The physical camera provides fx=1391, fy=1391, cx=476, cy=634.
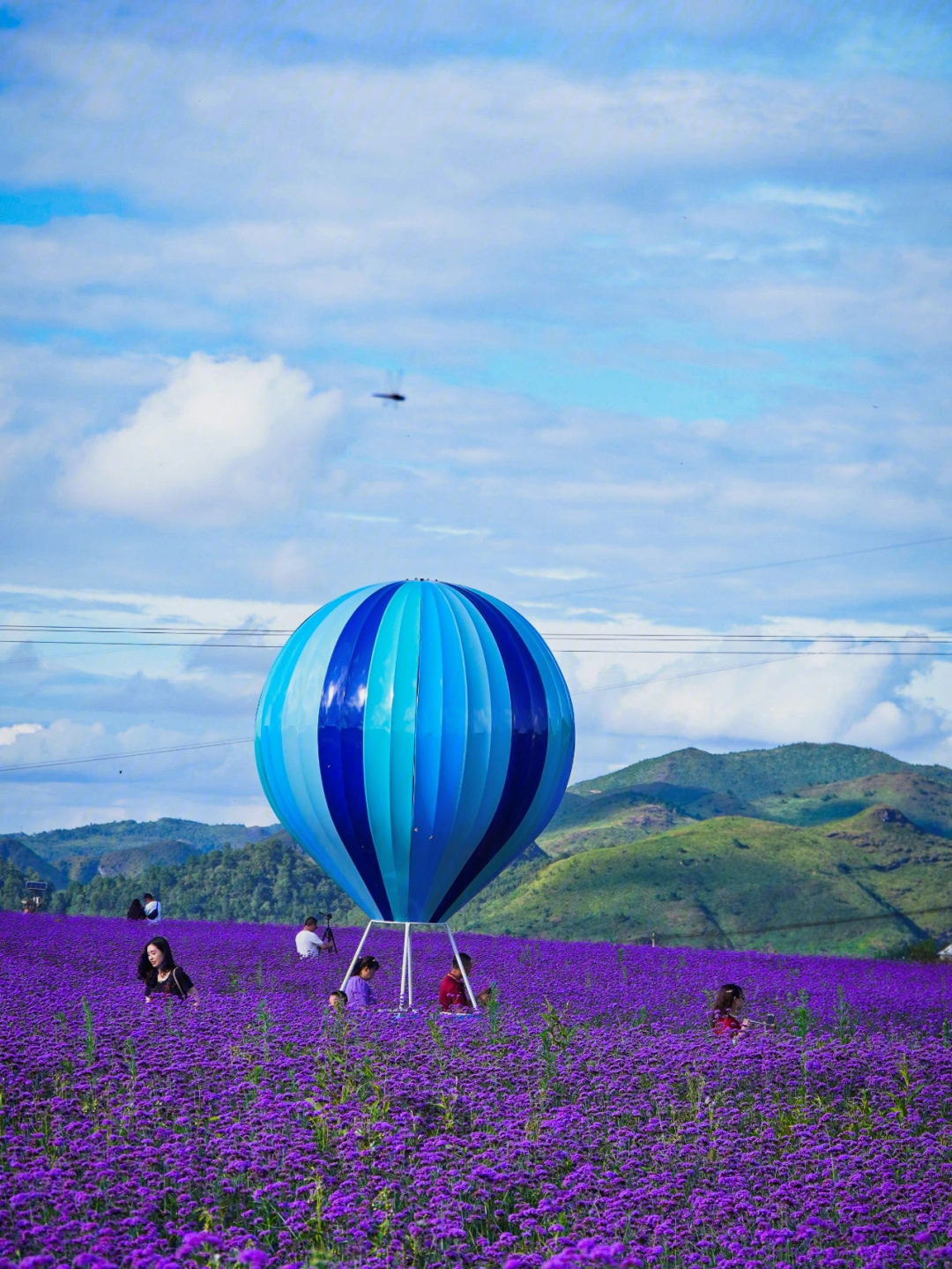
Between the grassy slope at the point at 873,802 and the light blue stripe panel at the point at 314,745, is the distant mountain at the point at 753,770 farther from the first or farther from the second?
the light blue stripe panel at the point at 314,745

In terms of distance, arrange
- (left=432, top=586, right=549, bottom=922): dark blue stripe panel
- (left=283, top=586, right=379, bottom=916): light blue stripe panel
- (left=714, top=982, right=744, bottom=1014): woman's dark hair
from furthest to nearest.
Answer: (left=432, top=586, right=549, bottom=922): dark blue stripe panel → (left=283, top=586, right=379, bottom=916): light blue stripe panel → (left=714, top=982, right=744, bottom=1014): woman's dark hair

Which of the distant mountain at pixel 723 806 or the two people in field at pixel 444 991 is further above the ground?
the distant mountain at pixel 723 806

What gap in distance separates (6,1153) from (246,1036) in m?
3.07

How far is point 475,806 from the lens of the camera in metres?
15.2

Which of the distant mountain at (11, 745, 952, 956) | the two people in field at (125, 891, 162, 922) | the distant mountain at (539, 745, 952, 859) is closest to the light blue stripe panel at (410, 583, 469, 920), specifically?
the two people in field at (125, 891, 162, 922)

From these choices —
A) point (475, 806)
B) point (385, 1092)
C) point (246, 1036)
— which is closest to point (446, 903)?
point (475, 806)

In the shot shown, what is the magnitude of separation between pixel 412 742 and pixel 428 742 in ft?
0.56

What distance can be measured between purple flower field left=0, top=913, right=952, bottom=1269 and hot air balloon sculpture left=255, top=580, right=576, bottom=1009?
2.25 m

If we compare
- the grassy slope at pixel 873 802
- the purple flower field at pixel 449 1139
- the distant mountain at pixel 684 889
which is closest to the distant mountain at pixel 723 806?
the grassy slope at pixel 873 802

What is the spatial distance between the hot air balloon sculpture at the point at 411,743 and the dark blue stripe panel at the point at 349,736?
0.6 inches

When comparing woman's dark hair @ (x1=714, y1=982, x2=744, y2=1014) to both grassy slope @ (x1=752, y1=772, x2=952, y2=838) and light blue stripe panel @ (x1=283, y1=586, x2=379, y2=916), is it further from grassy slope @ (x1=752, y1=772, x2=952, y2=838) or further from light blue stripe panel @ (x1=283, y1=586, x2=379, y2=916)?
grassy slope @ (x1=752, y1=772, x2=952, y2=838)

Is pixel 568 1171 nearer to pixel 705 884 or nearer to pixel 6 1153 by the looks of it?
pixel 6 1153

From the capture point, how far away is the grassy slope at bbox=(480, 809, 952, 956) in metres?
37.3

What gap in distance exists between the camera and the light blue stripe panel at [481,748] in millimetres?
15070
